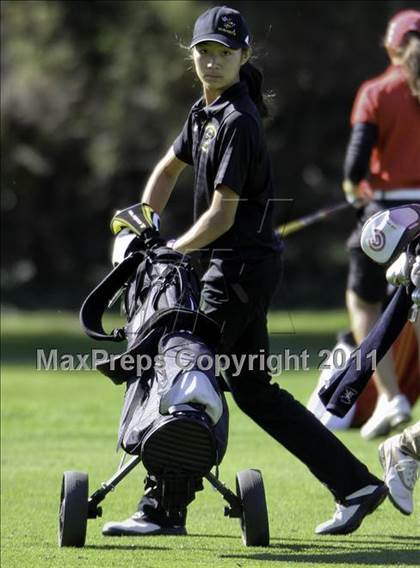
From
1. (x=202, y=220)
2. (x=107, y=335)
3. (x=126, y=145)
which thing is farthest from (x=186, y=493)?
(x=126, y=145)

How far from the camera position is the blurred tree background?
878 inches

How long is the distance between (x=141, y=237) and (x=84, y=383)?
8021 millimetres

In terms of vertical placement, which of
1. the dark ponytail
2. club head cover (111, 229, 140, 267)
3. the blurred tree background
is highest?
the dark ponytail

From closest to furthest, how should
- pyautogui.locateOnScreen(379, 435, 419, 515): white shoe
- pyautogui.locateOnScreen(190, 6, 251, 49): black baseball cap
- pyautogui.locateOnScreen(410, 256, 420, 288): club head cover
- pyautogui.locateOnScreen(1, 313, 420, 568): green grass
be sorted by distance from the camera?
1. pyautogui.locateOnScreen(410, 256, 420, 288): club head cover
2. pyautogui.locateOnScreen(1, 313, 420, 568): green grass
3. pyautogui.locateOnScreen(190, 6, 251, 49): black baseball cap
4. pyautogui.locateOnScreen(379, 435, 419, 515): white shoe

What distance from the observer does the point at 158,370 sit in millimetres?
5578

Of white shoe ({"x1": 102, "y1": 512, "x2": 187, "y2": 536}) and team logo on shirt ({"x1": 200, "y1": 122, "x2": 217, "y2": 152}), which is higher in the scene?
team logo on shirt ({"x1": 200, "y1": 122, "x2": 217, "y2": 152})

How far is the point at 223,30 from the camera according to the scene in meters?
5.89

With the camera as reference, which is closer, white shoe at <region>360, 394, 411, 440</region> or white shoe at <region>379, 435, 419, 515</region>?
white shoe at <region>379, 435, 419, 515</region>

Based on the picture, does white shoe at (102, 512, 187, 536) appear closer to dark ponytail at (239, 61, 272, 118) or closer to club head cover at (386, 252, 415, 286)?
club head cover at (386, 252, 415, 286)


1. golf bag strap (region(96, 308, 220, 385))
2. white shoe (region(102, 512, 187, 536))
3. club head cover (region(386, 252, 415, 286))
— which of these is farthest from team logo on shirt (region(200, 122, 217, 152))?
white shoe (region(102, 512, 187, 536))

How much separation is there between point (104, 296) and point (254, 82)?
1080 mm

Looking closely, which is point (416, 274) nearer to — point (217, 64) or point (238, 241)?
point (238, 241)

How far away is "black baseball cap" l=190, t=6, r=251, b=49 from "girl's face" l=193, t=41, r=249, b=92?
0.10 feet

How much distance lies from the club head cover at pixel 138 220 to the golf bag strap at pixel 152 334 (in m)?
0.42
